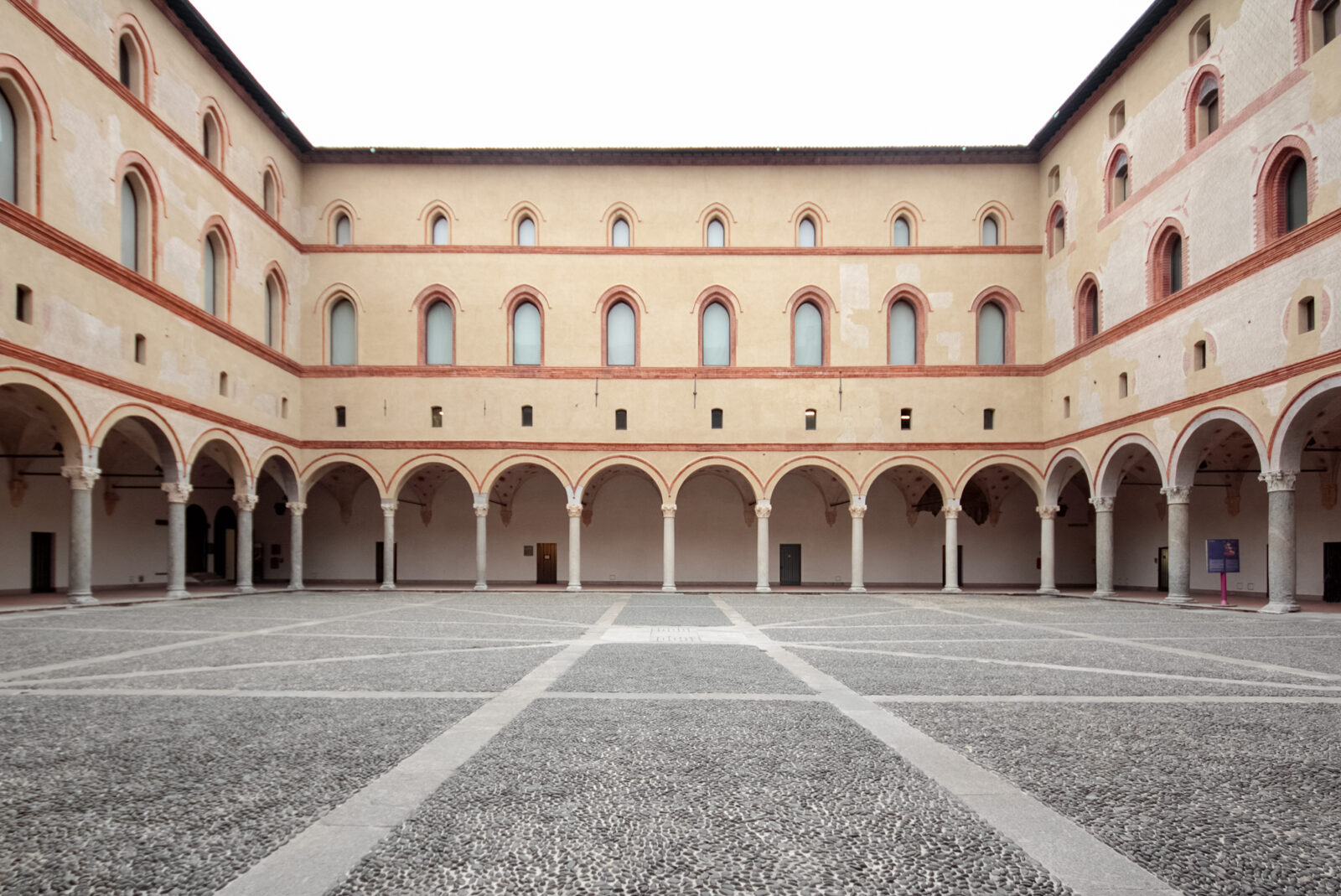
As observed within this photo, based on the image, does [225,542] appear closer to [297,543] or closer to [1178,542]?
[297,543]

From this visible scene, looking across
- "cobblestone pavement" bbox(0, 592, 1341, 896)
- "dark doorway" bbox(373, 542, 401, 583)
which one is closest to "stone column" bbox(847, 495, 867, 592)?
"cobblestone pavement" bbox(0, 592, 1341, 896)

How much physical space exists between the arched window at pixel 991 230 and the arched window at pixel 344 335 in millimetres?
22150

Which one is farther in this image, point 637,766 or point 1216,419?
point 1216,419

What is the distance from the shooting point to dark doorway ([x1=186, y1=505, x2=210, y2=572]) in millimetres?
30953

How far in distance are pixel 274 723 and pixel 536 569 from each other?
26.1m

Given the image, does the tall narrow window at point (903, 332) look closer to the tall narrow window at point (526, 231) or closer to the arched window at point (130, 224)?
the tall narrow window at point (526, 231)

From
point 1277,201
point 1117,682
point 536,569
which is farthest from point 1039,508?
point 1117,682

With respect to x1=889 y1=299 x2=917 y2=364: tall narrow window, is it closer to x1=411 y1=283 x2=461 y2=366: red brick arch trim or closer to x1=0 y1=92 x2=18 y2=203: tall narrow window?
x1=411 y1=283 x2=461 y2=366: red brick arch trim

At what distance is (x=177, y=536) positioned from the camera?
23016mm

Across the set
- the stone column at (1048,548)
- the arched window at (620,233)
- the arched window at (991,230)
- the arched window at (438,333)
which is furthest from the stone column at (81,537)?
the arched window at (991,230)

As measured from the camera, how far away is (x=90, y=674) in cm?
945

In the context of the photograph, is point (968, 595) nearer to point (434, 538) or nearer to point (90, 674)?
point (434, 538)

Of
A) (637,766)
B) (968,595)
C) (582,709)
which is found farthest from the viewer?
(968,595)

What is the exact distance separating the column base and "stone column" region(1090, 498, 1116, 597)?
6271mm
